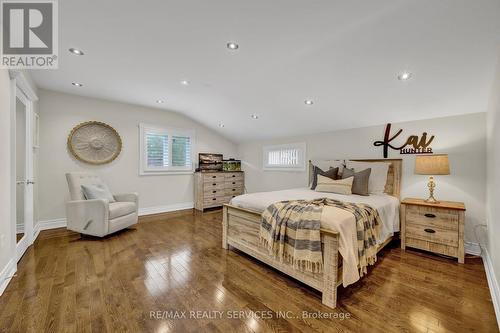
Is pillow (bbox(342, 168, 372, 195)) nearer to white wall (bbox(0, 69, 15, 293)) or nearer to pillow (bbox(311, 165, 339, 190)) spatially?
pillow (bbox(311, 165, 339, 190))

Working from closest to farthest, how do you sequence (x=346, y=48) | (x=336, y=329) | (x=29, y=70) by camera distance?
(x=336, y=329)
(x=346, y=48)
(x=29, y=70)

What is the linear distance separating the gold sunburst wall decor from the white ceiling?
65 centimetres

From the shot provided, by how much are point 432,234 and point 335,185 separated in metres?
1.26

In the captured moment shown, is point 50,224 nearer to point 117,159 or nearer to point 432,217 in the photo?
point 117,159

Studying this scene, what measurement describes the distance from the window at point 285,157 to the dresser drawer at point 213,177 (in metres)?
1.16

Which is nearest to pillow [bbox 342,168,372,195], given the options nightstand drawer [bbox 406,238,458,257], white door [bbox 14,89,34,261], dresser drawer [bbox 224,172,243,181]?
nightstand drawer [bbox 406,238,458,257]

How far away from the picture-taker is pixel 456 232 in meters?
2.40

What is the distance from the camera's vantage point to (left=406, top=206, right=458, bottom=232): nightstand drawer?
2.43 m

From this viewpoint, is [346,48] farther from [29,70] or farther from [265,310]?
[29,70]

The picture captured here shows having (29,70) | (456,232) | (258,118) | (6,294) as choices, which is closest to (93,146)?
(29,70)

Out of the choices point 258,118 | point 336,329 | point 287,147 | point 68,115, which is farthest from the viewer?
point 287,147

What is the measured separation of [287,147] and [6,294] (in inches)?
181

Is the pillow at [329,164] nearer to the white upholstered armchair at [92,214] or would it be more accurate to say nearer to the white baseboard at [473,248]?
the white baseboard at [473,248]

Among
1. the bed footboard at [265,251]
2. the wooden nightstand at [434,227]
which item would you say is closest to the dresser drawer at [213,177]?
the bed footboard at [265,251]
